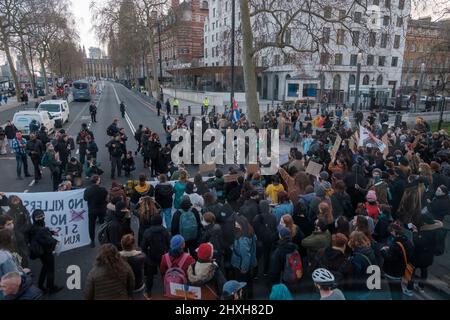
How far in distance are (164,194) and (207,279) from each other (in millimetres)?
3167

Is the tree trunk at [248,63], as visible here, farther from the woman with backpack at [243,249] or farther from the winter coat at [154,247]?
the winter coat at [154,247]

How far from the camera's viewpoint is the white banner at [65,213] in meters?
6.47

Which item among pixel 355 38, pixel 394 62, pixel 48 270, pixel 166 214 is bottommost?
pixel 48 270

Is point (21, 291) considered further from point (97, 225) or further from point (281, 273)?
point (97, 225)

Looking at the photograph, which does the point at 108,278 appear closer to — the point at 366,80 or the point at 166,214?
the point at 166,214

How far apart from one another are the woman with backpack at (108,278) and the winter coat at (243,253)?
1646 mm

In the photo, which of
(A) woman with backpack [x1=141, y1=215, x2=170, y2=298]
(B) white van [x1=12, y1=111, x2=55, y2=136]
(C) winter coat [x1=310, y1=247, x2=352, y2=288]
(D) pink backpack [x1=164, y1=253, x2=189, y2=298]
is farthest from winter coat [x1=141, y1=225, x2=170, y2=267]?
(B) white van [x1=12, y1=111, x2=55, y2=136]

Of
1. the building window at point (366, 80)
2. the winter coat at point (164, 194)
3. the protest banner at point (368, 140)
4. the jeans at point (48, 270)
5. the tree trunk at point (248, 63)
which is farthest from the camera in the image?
the building window at point (366, 80)

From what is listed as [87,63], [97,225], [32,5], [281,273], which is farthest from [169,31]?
[87,63]

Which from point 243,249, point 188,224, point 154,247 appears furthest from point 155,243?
point 243,249

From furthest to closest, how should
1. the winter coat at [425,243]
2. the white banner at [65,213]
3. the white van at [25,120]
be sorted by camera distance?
the white van at [25,120] → the white banner at [65,213] → the winter coat at [425,243]

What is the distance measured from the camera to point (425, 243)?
16.6 ft

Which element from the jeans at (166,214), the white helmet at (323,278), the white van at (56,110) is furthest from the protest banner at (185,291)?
the white van at (56,110)
